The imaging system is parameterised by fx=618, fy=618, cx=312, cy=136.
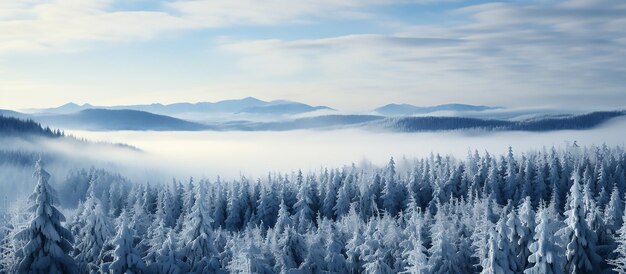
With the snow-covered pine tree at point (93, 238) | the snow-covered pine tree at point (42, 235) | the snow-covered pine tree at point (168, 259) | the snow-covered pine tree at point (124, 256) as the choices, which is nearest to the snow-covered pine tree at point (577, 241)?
the snow-covered pine tree at point (168, 259)

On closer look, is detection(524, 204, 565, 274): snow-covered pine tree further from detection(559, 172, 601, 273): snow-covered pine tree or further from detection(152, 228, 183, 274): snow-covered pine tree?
detection(152, 228, 183, 274): snow-covered pine tree

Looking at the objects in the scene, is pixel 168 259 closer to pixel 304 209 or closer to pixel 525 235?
pixel 525 235

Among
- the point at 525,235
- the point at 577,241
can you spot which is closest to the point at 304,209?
the point at 577,241

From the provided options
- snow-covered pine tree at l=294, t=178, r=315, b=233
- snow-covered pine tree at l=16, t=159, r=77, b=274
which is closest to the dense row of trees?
snow-covered pine tree at l=16, t=159, r=77, b=274

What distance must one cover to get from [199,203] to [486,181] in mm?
88377

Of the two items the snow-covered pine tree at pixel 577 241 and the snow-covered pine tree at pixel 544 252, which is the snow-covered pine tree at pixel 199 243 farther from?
the snow-covered pine tree at pixel 577 241

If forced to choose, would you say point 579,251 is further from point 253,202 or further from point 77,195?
point 77,195

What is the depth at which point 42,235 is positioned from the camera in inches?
1547

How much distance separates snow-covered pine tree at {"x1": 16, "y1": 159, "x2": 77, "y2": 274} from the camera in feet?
126

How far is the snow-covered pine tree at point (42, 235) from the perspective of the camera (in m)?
38.5

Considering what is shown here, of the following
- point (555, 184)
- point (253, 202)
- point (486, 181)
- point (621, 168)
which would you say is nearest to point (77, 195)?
point (253, 202)

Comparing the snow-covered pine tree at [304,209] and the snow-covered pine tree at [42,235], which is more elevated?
the snow-covered pine tree at [42,235]

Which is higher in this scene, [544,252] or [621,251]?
[544,252]

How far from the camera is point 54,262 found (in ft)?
130
